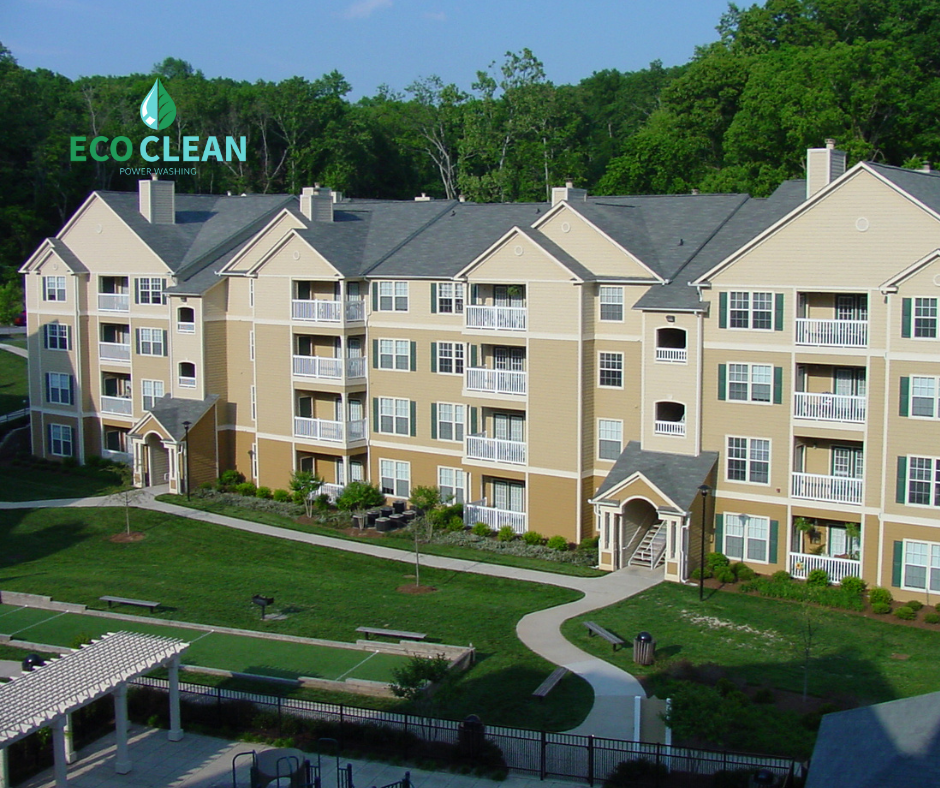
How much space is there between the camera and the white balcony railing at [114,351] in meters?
54.3

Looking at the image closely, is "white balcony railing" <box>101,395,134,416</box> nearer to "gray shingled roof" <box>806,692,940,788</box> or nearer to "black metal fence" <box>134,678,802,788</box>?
"black metal fence" <box>134,678,802,788</box>

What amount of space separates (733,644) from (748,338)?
37.2 ft

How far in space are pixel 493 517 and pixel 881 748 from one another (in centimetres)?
2707

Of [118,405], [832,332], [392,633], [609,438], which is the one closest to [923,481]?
[832,332]

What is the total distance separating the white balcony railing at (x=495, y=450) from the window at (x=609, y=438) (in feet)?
9.51

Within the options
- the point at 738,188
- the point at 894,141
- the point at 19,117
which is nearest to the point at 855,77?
the point at 894,141

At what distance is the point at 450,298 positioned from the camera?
4506 centimetres

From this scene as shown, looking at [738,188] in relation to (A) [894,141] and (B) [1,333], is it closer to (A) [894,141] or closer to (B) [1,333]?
(A) [894,141]

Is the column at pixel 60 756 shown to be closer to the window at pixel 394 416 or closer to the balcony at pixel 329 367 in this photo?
the window at pixel 394 416

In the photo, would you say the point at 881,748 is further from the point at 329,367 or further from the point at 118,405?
the point at 118,405

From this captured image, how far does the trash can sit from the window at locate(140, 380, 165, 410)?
31162 millimetres

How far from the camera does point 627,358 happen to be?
1603 inches

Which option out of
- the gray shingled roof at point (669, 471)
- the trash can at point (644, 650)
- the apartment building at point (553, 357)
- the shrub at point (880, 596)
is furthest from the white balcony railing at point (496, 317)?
the trash can at point (644, 650)

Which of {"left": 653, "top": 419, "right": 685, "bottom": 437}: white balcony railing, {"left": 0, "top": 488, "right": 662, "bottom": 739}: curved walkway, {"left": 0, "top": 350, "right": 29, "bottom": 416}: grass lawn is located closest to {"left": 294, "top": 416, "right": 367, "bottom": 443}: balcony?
{"left": 0, "top": 488, "right": 662, "bottom": 739}: curved walkway
